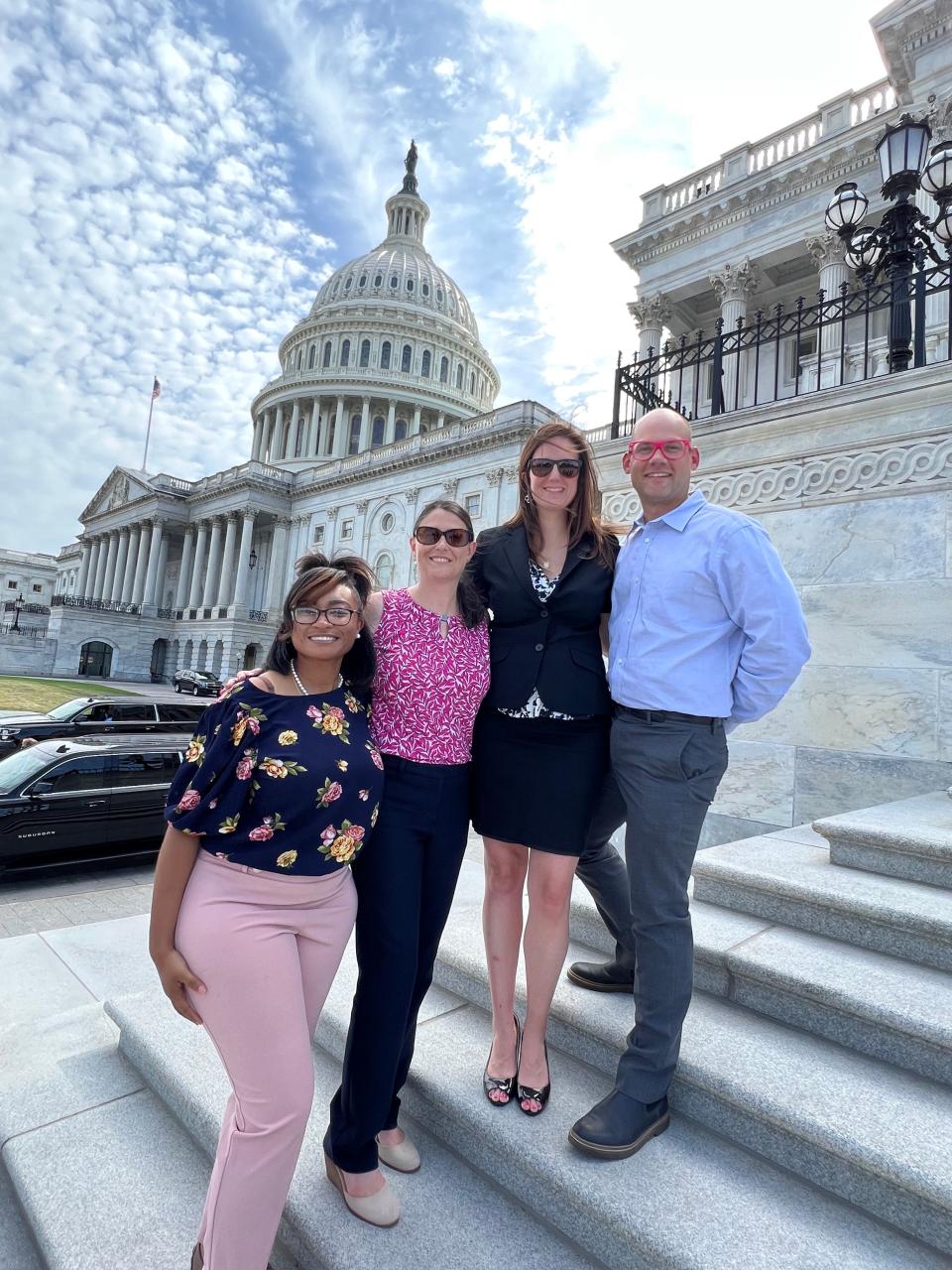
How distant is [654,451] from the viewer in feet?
8.18

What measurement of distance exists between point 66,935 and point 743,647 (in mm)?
5550

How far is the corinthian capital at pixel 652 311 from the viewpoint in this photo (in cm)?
2623

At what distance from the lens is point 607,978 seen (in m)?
2.86

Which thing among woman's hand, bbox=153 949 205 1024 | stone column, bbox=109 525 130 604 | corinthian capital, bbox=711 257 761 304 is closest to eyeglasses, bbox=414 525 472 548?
woman's hand, bbox=153 949 205 1024

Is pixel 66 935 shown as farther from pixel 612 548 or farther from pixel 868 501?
pixel 868 501

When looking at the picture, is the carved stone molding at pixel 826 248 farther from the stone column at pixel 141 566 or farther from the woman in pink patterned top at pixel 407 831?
the stone column at pixel 141 566

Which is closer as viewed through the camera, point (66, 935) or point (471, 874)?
point (66, 935)

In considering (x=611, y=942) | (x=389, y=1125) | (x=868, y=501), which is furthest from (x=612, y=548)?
(x=868, y=501)

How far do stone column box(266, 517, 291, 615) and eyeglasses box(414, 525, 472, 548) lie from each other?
56232 millimetres

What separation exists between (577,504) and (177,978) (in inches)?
80.4

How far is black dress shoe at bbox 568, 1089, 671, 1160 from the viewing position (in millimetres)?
2062

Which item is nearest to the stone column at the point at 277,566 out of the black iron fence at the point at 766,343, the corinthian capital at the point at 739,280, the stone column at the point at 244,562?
the stone column at the point at 244,562

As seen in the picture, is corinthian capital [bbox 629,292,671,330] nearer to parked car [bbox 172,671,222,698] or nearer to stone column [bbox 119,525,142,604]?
parked car [bbox 172,671,222,698]

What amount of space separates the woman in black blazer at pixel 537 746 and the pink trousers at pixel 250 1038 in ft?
2.52
